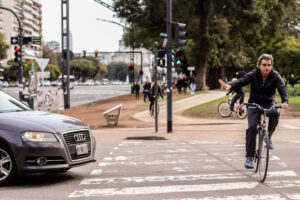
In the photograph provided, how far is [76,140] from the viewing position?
7617 mm

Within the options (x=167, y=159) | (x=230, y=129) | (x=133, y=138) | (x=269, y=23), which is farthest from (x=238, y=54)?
(x=167, y=159)

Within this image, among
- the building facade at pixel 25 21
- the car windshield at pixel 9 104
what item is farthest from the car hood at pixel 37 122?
the building facade at pixel 25 21

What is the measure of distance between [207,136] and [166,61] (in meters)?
2.96

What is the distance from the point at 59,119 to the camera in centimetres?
776

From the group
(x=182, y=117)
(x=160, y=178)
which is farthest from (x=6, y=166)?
(x=182, y=117)

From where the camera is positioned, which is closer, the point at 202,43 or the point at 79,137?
the point at 79,137

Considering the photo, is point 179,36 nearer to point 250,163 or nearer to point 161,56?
point 161,56

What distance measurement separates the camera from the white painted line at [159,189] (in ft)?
22.2

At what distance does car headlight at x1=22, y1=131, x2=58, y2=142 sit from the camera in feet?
23.4

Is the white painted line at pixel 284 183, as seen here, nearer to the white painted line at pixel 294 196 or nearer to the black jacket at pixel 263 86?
the white painted line at pixel 294 196

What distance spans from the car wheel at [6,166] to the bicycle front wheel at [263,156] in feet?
11.2

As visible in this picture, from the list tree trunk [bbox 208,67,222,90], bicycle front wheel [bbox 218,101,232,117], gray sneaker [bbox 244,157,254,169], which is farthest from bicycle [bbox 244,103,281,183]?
tree trunk [bbox 208,67,222,90]

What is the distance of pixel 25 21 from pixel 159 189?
15008cm

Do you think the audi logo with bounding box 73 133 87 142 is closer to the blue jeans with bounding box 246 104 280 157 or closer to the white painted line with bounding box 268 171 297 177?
the blue jeans with bounding box 246 104 280 157
